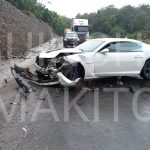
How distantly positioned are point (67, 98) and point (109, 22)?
8188 centimetres

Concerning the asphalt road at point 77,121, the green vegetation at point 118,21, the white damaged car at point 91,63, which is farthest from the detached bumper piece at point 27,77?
the green vegetation at point 118,21

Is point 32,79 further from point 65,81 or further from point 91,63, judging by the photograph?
point 91,63

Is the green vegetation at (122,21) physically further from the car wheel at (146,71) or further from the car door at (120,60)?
the car door at (120,60)

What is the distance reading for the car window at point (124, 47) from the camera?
11.5m

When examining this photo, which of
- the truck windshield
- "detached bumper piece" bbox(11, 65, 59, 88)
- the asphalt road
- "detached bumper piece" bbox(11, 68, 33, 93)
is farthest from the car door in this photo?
the truck windshield

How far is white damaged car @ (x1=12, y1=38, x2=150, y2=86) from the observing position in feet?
34.9

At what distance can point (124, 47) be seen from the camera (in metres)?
11.7

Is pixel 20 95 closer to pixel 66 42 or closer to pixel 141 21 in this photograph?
pixel 66 42

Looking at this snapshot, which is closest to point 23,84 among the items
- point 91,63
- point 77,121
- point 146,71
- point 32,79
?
point 32,79

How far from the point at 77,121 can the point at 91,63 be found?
13.1 ft

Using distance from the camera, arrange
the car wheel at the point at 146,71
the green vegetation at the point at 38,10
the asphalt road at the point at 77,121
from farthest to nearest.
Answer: the green vegetation at the point at 38,10 → the car wheel at the point at 146,71 → the asphalt road at the point at 77,121

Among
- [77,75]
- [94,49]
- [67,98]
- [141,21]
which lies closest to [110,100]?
[67,98]

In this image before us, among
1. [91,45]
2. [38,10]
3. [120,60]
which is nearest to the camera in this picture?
[120,60]

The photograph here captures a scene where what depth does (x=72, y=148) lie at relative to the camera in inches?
217
